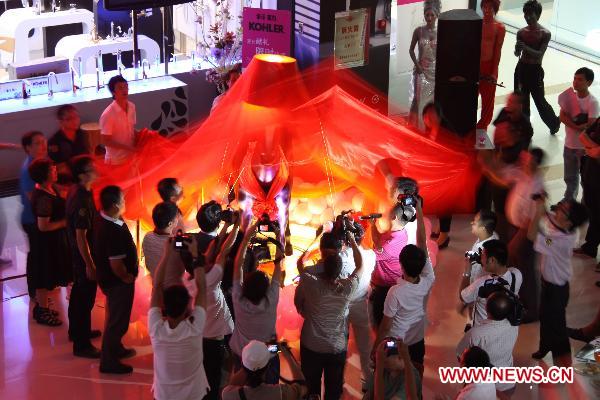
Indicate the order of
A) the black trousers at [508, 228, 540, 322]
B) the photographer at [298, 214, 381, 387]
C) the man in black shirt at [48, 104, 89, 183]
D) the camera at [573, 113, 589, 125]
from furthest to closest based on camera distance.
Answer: the camera at [573, 113, 589, 125], the man in black shirt at [48, 104, 89, 183], the black trousers at [508, 228, 540, 322], the photographer at [298, 214, 381, 387]

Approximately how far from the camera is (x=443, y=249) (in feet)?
25.4

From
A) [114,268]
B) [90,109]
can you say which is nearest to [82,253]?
[114,268]

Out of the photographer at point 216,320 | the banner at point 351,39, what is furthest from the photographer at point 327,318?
the banner at point 351,39

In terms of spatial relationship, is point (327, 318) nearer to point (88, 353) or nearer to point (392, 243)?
point (392, 243)

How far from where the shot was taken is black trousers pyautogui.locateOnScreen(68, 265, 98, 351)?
20.0 feet

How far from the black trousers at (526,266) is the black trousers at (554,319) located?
405 mm

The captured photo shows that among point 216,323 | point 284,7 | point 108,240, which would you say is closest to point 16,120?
point 284,7

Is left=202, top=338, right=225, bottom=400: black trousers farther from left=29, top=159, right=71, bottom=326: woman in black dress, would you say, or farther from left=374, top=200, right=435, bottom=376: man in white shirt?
left=29, top=159, right=71, bottom=326: woman in black dress

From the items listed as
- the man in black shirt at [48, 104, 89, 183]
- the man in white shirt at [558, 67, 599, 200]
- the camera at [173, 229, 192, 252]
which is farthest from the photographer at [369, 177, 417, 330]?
the man in white shirt at [558, 67, 599, 200]

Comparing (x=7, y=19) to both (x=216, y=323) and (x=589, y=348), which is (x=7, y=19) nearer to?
(x=216, y=323)

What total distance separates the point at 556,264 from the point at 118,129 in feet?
11.0

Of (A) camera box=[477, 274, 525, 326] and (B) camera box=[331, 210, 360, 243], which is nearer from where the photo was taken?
(A) camera box=[477, 274, 525, 326]

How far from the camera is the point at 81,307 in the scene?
613 centimetres

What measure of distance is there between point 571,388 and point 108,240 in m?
2.89
